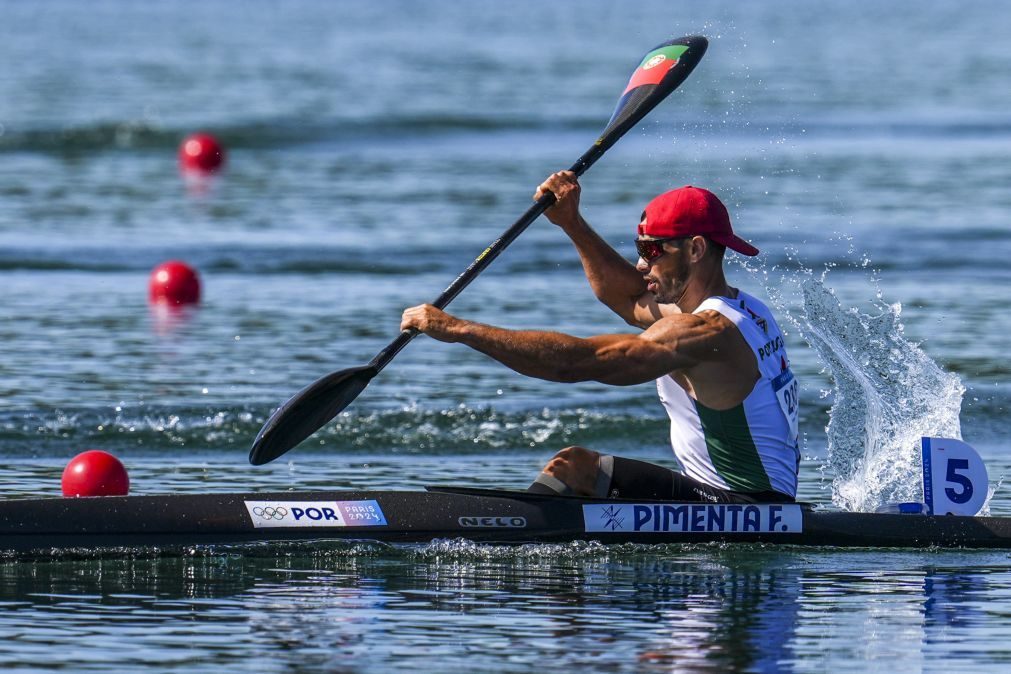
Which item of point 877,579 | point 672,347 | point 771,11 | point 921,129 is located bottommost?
point 877,579

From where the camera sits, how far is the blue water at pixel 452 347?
711cm

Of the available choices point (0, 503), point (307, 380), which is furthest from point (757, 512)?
point (307, 380)

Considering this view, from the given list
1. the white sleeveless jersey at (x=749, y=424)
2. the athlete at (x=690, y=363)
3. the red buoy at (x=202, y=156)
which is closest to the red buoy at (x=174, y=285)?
the athlete at (x=690, y=363)

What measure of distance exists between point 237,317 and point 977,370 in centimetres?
581

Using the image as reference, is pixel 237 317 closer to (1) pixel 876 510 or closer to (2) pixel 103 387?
→ (2) pixel 103 387

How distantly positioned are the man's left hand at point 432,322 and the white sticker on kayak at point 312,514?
0.85 metres

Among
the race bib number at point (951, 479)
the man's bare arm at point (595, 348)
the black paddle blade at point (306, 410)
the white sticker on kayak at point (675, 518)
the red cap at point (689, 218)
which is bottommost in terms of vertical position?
the white sticker on kayak at point (675, 518)

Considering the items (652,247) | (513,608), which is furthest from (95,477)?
(652,247)

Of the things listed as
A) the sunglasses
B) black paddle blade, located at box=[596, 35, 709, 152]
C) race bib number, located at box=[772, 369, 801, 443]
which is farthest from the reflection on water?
black paddle blade, located at box=[596, 35, 709, 152]

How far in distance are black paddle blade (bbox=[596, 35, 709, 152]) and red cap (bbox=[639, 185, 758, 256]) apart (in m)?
1.70

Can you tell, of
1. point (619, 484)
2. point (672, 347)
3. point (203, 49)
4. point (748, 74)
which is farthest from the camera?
point (203, 49)

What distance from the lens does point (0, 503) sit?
803cm

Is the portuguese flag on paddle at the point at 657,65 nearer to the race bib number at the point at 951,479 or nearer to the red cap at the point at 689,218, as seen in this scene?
the red cap at the point at 689,218

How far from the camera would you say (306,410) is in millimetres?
8930
